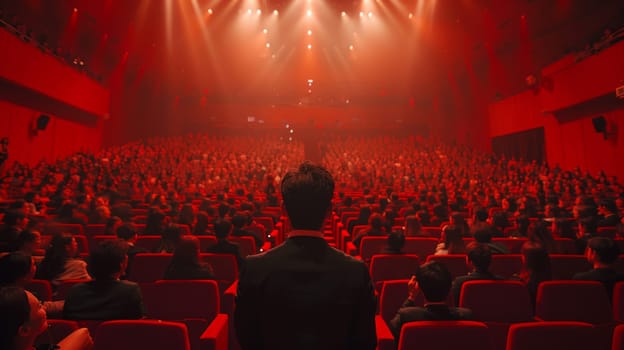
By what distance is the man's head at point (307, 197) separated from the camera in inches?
52.4

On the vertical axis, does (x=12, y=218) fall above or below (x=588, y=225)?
below

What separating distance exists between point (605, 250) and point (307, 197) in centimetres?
297

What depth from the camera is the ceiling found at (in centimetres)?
1564

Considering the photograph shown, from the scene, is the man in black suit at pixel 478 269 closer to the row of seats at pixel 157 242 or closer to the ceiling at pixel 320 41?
the row of seats at pixel 157 242

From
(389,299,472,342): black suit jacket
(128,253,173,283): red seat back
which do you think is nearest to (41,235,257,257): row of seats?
(128,253,173,283): red seat back

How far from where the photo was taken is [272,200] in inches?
362

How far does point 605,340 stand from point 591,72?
13.6 metres

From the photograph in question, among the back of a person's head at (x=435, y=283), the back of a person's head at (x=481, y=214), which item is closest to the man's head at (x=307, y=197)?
the back of a person's head at (x=435, y=283)

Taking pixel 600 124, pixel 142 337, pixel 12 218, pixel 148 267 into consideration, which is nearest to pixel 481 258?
pixel 142 337

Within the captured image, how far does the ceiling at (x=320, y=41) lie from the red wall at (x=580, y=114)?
68.8 inches

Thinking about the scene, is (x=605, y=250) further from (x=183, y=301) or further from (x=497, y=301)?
(x=183, y=301)

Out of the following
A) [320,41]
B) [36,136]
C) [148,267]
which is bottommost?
[148,267]

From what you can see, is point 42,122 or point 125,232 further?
point 42,122

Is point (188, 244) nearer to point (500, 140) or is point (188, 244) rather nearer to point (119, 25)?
point (119, 25)
